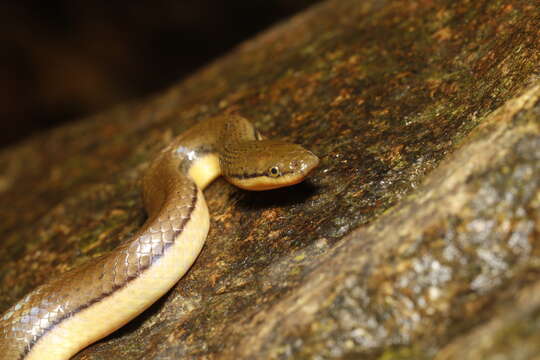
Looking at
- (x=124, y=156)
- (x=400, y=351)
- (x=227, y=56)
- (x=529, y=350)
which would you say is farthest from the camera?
(x=227, y=56)

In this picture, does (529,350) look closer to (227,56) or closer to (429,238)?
(429,238)

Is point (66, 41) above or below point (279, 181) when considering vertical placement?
above

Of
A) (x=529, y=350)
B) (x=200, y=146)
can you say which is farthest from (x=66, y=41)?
(x=529, y=350)

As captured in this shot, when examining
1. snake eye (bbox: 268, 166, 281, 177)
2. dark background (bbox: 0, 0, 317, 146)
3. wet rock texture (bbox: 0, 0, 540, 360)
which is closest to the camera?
wet rock texture (bbox: 0, 0, 540, 360)

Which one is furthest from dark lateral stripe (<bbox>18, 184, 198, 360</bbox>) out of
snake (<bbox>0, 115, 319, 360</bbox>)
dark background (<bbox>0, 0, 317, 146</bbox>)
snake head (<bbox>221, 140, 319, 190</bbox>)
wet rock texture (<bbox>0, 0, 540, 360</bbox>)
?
dark background (<bbox>0, 0, 317, 146</bbox>)

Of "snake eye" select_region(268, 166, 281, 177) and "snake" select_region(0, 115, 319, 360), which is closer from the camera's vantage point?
"snake" select_region(0, 115, 319, 360)

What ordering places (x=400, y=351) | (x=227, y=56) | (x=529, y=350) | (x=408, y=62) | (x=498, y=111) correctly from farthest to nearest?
(x=227, y=56) < (x=408, y=62) < (x=498, y=111) < (x=400, y=351) < (x=529, y=350)

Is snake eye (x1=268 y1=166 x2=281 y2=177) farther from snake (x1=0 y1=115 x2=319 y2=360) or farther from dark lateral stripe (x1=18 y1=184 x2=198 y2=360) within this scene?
dark lateral stripe (x1=18 y1=184 x2=198 y2=360)

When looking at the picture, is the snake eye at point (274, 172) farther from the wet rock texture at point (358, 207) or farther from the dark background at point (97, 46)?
the dark background at point (97, 46)

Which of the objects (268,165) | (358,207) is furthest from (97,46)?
(358,207)
